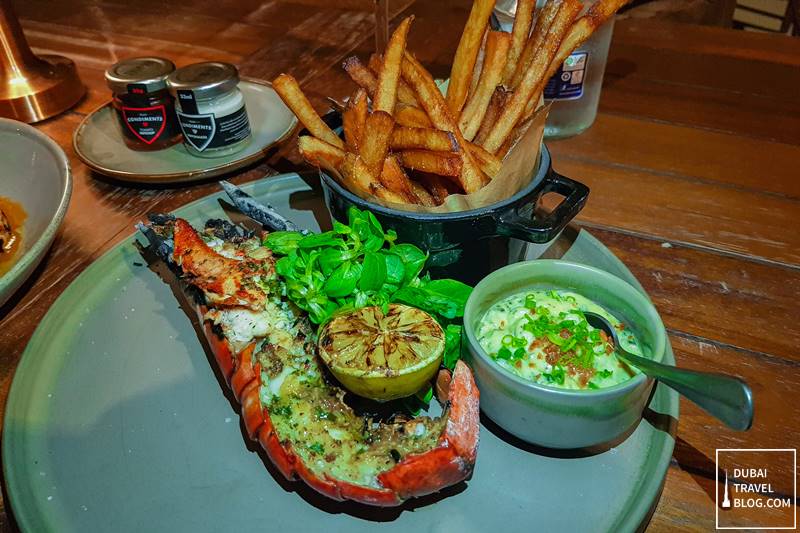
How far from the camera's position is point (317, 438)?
127 cm

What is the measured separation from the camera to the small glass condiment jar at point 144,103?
86.9 inches

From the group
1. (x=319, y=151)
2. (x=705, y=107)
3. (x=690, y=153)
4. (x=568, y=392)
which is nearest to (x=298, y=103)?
(x=319, y=151)

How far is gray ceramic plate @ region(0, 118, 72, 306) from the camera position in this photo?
1.81m

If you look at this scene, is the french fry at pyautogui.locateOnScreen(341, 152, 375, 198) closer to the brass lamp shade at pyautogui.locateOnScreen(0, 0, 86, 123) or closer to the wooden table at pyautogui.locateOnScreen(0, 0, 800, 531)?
the wooden table at pyautogui.locateOnScreen(0, 0, 800, 531)

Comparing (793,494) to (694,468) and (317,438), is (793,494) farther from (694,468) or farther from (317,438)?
(317,438)

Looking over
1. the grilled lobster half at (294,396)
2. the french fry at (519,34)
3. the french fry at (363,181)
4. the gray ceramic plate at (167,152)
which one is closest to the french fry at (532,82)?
the french fry at (519,34)

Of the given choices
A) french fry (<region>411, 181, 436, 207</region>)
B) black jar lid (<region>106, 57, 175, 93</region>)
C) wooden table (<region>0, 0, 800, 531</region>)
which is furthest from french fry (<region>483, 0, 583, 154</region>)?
black jar lid (<region>106, 57, 175, 93</region>)

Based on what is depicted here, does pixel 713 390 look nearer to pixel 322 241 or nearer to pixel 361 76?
pixel 322 241

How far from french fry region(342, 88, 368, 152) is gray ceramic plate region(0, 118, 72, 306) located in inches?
33.7

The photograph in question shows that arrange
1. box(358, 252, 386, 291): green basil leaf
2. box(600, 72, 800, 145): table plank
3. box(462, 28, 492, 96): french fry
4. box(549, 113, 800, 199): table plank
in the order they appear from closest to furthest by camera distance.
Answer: box(358, 252, 386, 291): green basil leaf, box(462, 28, 492, 96): french fry, box(549, 113, 800, 199): table plank, box(600, 72, 800, 145): table plank

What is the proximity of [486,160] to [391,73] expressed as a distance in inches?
13.6

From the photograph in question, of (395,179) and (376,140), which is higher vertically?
(376,140)

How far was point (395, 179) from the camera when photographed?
4.96 ft

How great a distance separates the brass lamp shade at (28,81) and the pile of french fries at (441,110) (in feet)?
5.26
